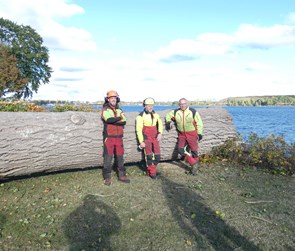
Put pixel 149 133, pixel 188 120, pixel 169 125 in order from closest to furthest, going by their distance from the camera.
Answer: pixel 149 133 → pixel 188 120 → pixel 169 125

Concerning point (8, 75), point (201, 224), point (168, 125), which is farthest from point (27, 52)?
point (201, 224)

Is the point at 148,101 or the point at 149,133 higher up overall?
the point at 148,101

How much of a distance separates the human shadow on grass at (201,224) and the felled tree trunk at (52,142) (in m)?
2.26

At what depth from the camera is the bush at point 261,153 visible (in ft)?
26.6

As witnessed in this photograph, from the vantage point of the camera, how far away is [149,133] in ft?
24.3

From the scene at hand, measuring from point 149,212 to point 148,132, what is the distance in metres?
2.57

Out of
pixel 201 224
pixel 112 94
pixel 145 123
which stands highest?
pixel 112 94

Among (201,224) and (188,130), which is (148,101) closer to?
(188,130)

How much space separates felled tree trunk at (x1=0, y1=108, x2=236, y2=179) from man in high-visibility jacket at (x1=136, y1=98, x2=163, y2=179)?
62 cm

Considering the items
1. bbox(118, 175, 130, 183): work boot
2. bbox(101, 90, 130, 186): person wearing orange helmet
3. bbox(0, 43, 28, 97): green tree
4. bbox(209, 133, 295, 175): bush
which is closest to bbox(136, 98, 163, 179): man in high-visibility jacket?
bbox(101, 90, 130, 186): person wearing orange helmet

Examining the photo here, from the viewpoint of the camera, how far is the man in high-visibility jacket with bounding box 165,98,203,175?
7.84 m

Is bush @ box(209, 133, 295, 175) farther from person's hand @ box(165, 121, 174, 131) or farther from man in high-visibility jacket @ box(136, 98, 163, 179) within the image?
man in high-visibility jacket @ box(136, 98, 163, 179)

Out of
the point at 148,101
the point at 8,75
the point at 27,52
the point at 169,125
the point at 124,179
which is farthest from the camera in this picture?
the point at 27,52

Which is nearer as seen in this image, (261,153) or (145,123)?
(145,123)
